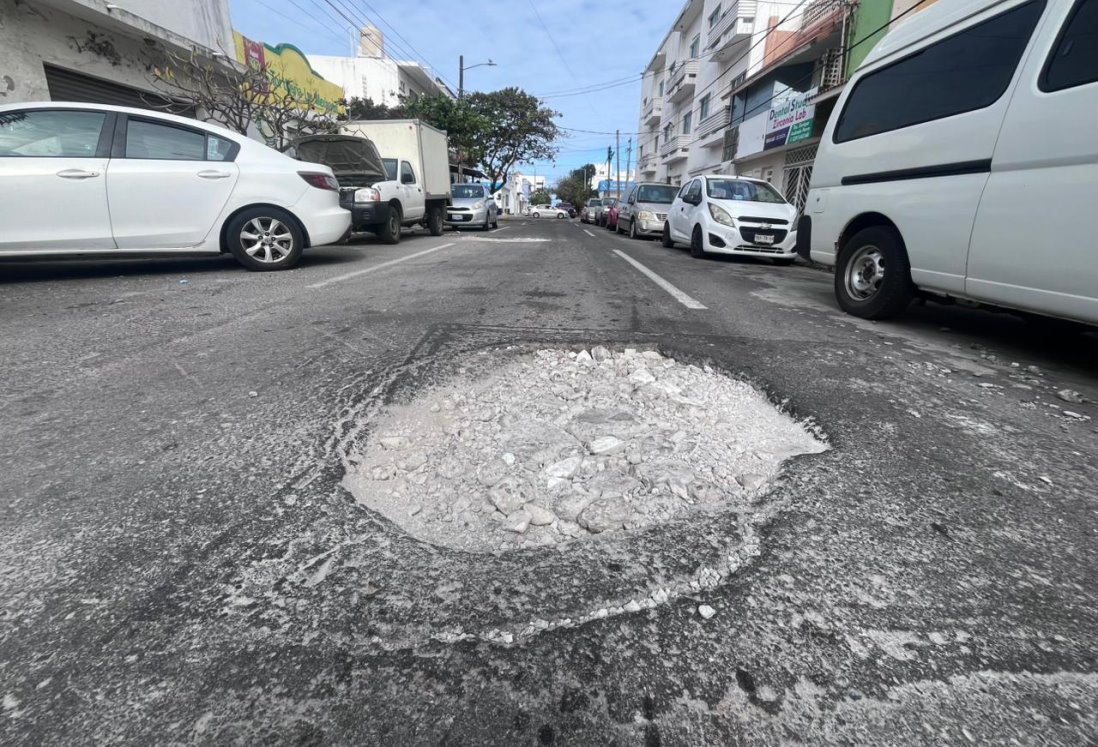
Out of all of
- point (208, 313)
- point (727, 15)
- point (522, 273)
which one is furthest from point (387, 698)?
point (727, 15)

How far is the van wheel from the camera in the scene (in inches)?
164

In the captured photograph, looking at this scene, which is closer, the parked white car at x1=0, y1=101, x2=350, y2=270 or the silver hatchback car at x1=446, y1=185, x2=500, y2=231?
the parked white car at x1=0, y1=101, x2=350, y2=270

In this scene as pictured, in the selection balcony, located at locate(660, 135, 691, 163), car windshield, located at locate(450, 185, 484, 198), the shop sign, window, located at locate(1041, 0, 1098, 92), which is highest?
balcony, located at locate(660, 135, 691, 163)

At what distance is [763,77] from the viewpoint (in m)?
22.1

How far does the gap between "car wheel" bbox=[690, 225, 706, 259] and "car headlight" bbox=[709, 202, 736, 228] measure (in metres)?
Result: 0.36

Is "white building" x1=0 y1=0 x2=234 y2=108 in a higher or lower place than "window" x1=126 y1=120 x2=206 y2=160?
higher

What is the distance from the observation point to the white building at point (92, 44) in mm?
8586

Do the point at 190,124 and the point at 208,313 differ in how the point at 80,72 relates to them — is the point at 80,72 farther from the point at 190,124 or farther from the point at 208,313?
the point at 208,313

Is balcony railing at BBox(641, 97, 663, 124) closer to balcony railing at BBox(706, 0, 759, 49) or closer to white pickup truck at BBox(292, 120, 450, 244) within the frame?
balcony railing at BBox(706, 0, 759, 49)

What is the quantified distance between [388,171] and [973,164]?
1015 cm

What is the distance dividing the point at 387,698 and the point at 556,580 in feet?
1.63

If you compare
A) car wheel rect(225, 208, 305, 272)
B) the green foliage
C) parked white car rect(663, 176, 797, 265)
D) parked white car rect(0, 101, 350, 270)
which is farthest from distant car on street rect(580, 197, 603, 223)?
the green foliage

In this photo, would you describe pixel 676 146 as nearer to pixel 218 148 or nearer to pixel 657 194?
pixel 657 194

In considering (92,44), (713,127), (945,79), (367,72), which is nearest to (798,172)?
(713,127)
